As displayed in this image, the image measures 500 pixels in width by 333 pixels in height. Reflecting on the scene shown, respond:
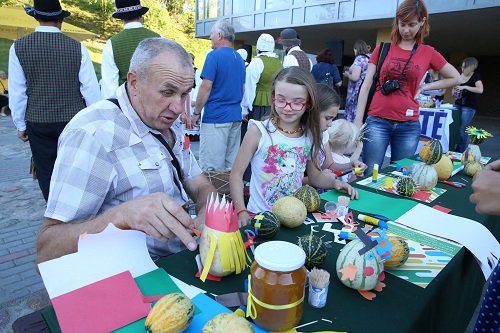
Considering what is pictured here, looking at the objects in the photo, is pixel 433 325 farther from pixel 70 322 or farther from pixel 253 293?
pixel 70 322

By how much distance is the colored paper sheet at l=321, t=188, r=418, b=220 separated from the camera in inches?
69.3

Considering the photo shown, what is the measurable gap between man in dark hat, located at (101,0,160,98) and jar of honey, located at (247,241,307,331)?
8.66ft

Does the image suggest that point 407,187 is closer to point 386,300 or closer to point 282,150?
point 282,150

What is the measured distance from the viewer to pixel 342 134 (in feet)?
9.97

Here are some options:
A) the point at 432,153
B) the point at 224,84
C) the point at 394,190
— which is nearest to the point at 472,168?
the point at 432,153

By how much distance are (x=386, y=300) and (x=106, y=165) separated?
3.57ft

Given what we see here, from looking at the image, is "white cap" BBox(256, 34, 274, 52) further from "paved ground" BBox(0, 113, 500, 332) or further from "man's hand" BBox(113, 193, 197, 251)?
"man's hand" BBox(113, 193, 197, 251)

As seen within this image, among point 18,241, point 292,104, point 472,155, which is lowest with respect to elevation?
point 18,241

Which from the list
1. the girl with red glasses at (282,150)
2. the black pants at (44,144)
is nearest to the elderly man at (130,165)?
the girl with red glasses at (282,150)

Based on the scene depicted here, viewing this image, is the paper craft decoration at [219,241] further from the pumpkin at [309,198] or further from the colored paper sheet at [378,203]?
the colored paper sheet at [378,203]

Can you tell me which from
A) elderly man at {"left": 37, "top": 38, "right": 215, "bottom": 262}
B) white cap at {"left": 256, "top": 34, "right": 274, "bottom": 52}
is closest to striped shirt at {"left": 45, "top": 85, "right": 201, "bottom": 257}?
elderly man at {"left": 37, "top": 38, "right": 215, "bottom": 262}

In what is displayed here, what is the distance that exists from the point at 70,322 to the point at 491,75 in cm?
2371

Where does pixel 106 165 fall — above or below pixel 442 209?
above

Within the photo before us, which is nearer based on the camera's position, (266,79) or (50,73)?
Result: (50,73)
